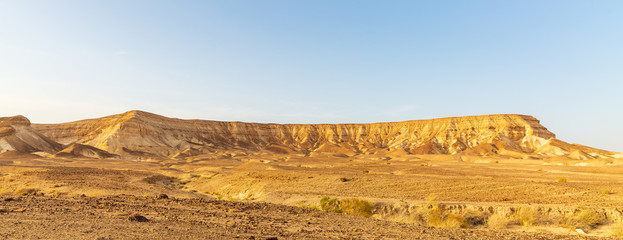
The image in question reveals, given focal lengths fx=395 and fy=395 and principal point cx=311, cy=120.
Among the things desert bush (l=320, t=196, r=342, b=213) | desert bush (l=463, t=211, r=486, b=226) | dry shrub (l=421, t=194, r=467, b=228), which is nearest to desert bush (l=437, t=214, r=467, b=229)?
dry shrub (l=421, t=194, r=467, b=228)

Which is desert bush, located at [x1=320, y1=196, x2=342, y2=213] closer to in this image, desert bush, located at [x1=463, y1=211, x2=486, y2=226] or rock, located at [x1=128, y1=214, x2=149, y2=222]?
desert bush, located at [x1=463, y1=211, x2=486, y2=226]

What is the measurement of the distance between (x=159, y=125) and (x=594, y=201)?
114945 millimetres

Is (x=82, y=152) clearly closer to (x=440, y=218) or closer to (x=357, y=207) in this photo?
(x=357, y=207)

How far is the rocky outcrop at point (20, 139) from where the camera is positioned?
8012 cm

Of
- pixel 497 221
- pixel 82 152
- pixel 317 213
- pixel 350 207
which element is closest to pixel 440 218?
pixel 497 221

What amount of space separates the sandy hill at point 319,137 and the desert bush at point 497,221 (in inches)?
3348

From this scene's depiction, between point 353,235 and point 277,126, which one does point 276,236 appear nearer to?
point 353,235

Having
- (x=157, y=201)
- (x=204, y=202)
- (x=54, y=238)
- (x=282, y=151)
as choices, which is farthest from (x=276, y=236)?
(x=282, y=151)

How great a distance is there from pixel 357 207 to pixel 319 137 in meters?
126

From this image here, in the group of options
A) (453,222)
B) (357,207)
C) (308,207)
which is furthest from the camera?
(308,207)

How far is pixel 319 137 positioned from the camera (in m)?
143

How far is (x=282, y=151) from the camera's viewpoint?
117625 mm

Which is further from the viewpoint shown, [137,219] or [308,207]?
[308,207]

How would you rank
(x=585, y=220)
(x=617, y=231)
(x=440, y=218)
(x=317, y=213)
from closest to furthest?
(x=617, y=231), (x=585, y=220), (x=317, y=213), (x=440, y=218)
